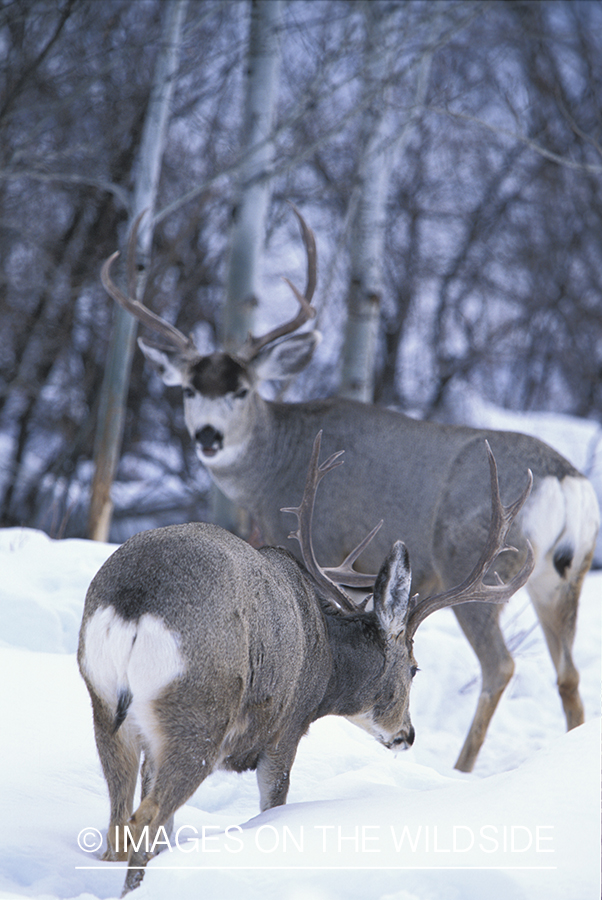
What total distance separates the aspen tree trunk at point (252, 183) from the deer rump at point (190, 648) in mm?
4062

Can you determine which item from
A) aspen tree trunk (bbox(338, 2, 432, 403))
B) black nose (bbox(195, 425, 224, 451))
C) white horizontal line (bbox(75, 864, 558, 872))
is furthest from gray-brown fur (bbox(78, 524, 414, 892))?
aspen tree trunk (bbox(338, 2, 432, 403))

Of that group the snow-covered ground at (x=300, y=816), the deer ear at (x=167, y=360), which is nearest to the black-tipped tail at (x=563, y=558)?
the snow-covered ground at (x=300, y=816)

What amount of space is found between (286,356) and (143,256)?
2169 millimetres

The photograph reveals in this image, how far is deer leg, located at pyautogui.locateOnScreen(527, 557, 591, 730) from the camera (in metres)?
4.90

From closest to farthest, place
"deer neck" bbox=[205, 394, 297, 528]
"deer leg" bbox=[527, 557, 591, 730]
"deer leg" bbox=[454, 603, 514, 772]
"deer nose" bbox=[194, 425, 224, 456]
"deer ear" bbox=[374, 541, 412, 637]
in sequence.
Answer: "deer ear" bbox=[374, 541, 412, 637] < "deer leg" bbox=[454, 603, 514, 772] < "deer leg" bbox=[527, 557, 591, 730] < "deer nose" bbox=[194, 425, 224, 456] < "deer neck" bbox=[205, 394, 297, 528]

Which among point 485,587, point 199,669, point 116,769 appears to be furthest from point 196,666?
point 485,587

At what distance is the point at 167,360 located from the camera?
19.2ft

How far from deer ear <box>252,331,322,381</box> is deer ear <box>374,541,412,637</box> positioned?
2.66 meters

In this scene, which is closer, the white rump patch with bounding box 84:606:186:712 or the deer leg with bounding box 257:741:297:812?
the white rump patch with bounding box 84:606:186:712

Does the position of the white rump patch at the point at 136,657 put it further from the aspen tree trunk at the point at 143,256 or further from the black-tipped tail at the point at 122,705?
the aspen tree trunk at the point at 143,256

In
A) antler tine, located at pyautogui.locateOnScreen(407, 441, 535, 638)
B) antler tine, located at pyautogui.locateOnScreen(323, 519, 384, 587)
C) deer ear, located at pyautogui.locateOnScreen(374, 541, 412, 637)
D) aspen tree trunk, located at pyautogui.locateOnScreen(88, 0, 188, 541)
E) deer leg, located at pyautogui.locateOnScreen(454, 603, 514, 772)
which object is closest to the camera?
deer ear, located at pyautogui.locateOnScreen(374, 541, 412, 637)

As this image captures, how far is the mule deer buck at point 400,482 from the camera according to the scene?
480 centimetres

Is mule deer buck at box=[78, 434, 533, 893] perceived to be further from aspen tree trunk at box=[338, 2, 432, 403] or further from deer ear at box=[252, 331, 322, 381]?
aspen tree trunk at box=[338, 2, 432, 403]

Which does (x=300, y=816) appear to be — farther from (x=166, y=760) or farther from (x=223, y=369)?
(x=223, y=369)
